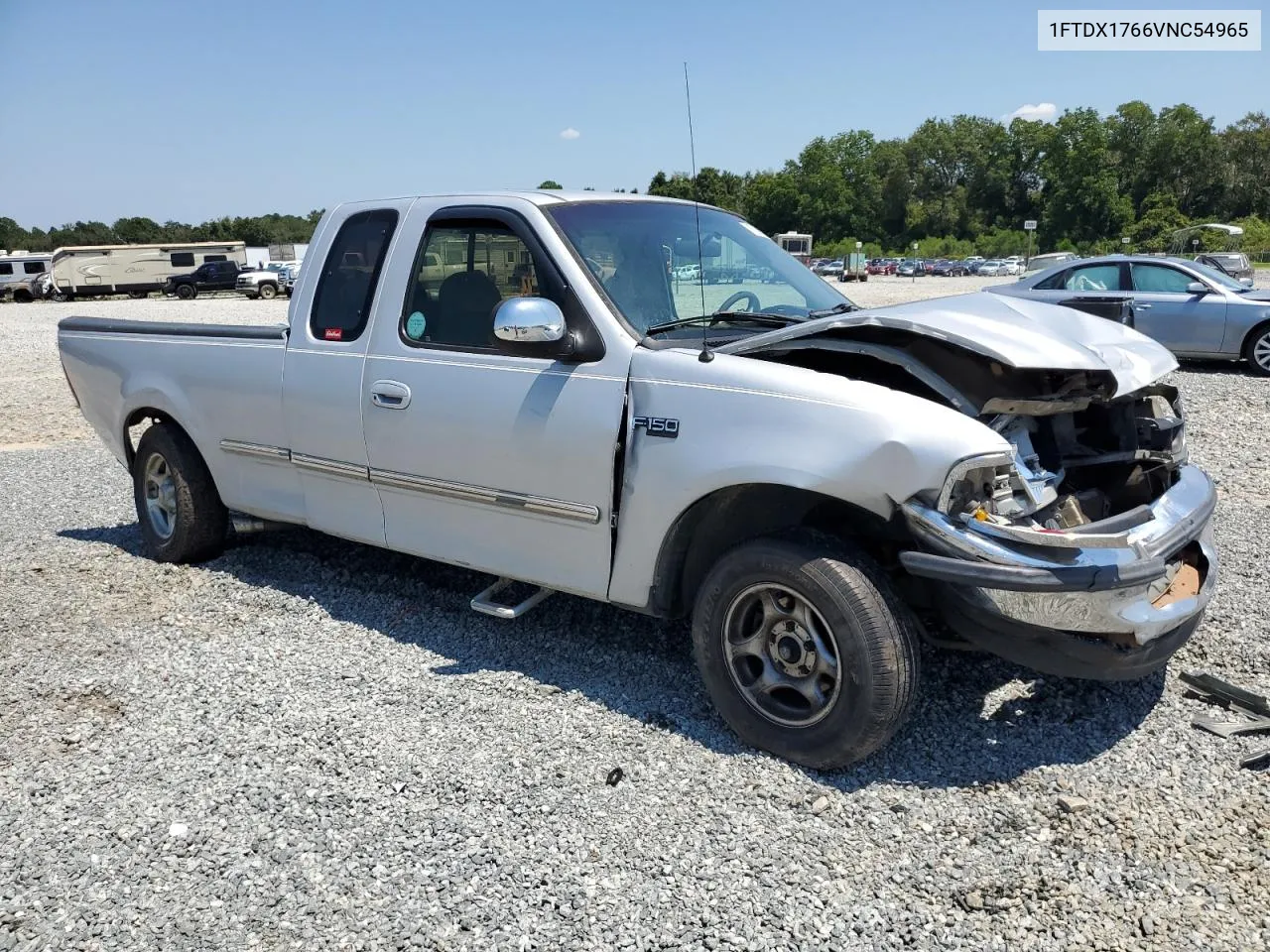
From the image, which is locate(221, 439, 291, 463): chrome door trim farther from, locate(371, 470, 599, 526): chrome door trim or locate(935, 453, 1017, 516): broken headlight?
locate(935, 453, 1017, 516): broken headlight

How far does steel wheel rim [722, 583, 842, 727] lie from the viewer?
3312 mm

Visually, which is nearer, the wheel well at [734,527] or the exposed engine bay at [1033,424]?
the exposed engine bay at [1033,424]

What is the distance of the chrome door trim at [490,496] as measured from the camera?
3809mm

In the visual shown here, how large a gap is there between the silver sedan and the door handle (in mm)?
10145

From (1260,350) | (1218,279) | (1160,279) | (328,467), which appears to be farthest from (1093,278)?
(328,467)

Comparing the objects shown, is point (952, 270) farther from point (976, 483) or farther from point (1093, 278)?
point (976, 483)

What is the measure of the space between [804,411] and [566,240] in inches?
53.9

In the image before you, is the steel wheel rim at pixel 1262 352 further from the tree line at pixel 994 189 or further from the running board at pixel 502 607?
the tree line at pixel 994 189

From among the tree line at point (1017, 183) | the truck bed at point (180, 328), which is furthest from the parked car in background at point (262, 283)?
the tree line at point (1017, 183)

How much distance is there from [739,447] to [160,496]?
13.2 feet

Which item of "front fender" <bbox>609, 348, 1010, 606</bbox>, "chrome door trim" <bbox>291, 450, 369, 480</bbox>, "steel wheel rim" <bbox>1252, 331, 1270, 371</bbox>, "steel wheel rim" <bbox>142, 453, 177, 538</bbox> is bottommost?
"steel wheel rim" <bbox>1252, 331, 1270, 371</bbox>

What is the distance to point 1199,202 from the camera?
110438 millimetres

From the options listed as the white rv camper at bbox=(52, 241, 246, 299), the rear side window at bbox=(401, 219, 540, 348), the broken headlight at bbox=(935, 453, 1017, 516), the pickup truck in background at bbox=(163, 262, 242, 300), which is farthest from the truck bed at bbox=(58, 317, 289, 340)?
the white rv camper at bbox=(52, 241, 246, 299)

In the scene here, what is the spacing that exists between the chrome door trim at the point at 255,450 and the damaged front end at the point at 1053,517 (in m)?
2.65
